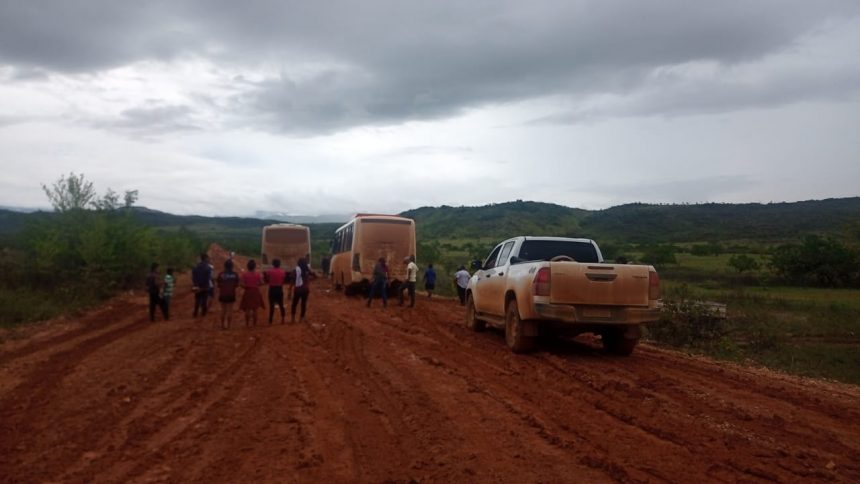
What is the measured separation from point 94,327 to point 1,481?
12.8m

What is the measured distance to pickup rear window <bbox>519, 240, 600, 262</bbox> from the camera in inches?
505

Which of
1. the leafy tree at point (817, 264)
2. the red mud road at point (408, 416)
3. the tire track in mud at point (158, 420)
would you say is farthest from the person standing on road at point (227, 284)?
the leafy tree at point (817, 264)

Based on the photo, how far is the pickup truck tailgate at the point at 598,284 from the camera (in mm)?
10688

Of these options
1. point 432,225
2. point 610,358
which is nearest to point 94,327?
point 610,358

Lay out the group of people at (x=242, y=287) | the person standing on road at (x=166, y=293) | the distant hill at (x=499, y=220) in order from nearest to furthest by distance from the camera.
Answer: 1. the group of people at (x=242, y=287)
2. the person standing on road at (x=166, y=293)
3. the distant hill at (x=499, y=220)

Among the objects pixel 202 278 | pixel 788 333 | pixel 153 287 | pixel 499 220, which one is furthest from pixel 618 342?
pixel 499 220

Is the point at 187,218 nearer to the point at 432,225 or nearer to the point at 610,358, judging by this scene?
the point at 432,225

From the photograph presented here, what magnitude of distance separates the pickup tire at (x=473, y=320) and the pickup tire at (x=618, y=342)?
10.5 feet

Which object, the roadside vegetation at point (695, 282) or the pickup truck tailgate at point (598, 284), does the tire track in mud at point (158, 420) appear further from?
the roadside vegetation at point (695, 282)

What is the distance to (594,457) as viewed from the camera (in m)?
5.81

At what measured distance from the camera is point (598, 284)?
10.8m

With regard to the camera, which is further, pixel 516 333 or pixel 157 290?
pixel 157 290

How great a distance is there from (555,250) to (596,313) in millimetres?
2388

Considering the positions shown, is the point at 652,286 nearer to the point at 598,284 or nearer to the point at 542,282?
the point at 598,284
